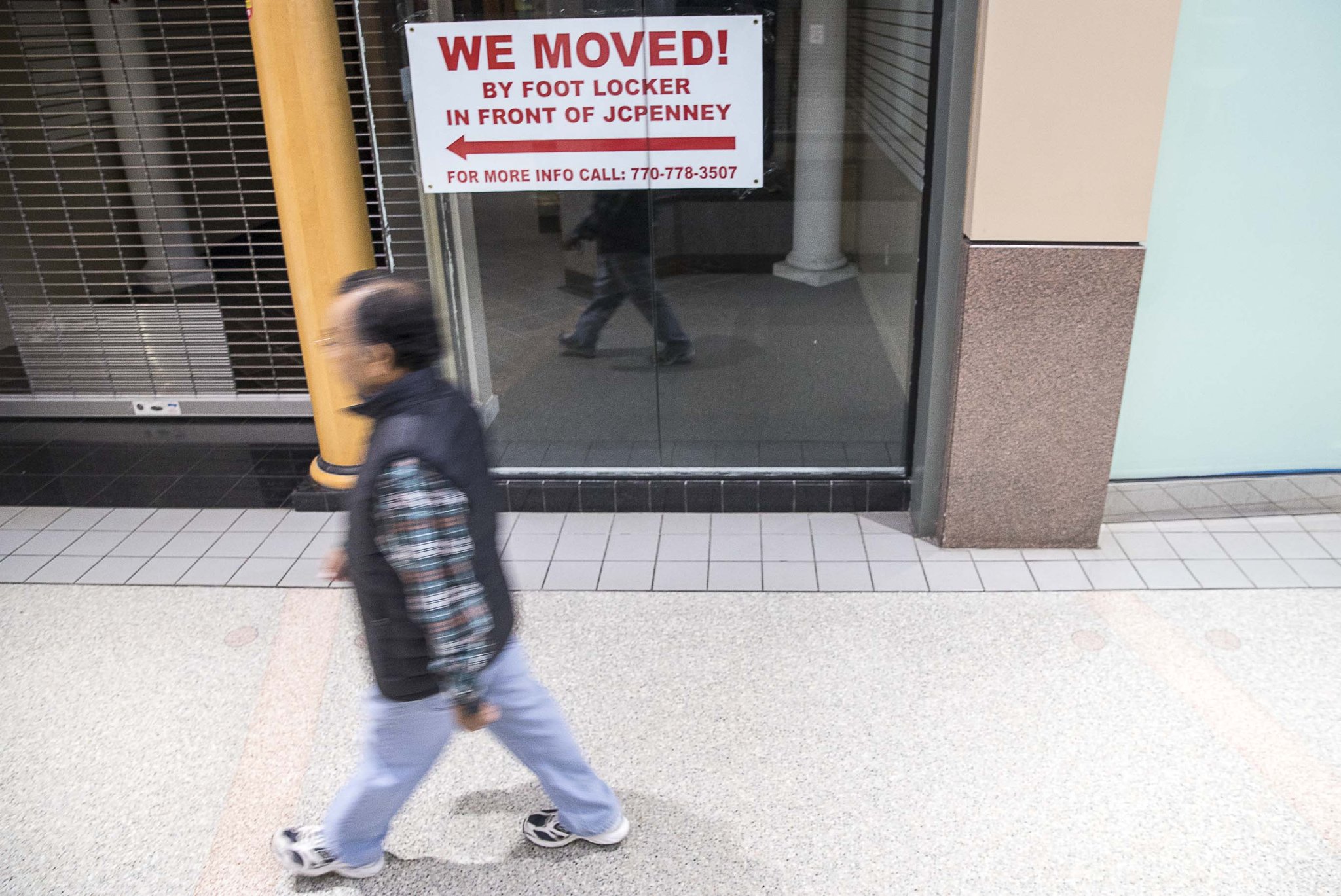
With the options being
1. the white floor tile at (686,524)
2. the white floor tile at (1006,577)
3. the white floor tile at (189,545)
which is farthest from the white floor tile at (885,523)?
the white floor tile at (189,545)

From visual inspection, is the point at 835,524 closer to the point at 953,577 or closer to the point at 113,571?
the point at 953,577

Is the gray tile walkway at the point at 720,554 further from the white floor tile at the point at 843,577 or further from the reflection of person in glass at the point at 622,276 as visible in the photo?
the reflection of person in glass at the point at 622,276

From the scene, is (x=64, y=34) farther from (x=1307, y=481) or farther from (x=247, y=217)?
(x=1307, y=481)

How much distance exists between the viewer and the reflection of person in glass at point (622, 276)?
4.46m

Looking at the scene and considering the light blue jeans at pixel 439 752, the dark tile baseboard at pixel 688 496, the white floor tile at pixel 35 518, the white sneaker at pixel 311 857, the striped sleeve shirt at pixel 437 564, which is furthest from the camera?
the white floor tile at pixel 35 518

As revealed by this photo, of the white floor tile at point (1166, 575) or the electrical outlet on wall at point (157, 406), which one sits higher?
the electrical outlet on wall at point (157, 406)

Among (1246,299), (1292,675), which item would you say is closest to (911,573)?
(1292,675)

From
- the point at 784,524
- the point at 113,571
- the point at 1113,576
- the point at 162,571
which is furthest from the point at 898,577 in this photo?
the point at 113,571

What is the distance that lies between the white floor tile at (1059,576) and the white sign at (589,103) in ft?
6.65

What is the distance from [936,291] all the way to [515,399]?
2.04m

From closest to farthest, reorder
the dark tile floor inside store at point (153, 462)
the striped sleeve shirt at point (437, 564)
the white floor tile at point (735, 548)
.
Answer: the striped sleeve shirt at point (437, 564) → the white floor tile at point (735, 548) → the dark tile floor inside store at point (153, 462)

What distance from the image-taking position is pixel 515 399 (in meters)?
4.95

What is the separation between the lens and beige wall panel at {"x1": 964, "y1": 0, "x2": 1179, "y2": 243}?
359 cm

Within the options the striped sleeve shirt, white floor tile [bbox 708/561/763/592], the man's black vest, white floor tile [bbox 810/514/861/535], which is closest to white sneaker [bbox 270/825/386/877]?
the man's black vest
